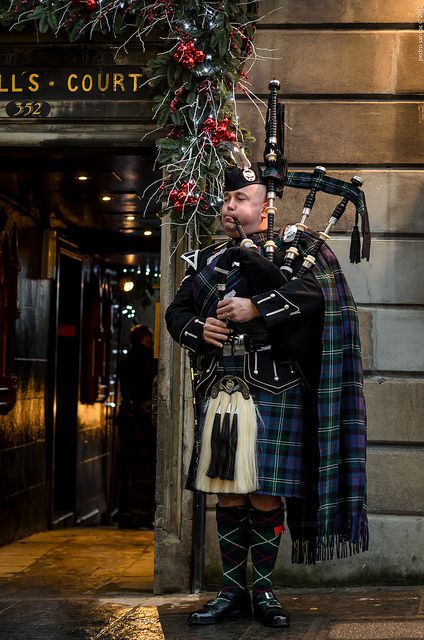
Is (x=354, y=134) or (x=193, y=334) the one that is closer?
(x=193, y=334)

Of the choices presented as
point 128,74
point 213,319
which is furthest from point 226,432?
point 128,74

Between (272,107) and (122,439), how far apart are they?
738 centimetres

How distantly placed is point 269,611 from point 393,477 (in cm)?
163

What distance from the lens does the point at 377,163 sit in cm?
618

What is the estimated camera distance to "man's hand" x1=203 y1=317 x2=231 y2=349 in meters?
4.61

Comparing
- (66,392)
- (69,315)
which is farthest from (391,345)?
(69,315)

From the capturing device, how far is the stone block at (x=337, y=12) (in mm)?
6238

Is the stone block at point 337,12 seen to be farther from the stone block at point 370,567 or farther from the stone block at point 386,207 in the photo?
the stone block at point 370,567

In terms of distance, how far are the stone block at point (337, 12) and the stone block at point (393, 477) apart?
2.40 meters

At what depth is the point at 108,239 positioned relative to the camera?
12531 millimetres

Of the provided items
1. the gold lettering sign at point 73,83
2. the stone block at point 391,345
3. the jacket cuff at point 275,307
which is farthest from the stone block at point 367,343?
the gold lettering sign at point 73,83

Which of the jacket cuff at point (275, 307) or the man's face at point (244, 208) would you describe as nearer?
the jacket cuff at point (275, 307)

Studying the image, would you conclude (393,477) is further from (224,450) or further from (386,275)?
(224,450)

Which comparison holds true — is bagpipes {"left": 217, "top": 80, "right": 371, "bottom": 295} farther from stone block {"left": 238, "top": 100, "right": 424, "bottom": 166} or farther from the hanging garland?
stone block {"left": 238, "top": 100, "right": 424, "bottom": 166}
